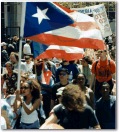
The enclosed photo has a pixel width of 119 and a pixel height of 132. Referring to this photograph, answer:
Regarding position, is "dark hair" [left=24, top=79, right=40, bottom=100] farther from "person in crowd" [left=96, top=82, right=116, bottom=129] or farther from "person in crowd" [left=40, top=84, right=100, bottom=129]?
"person in crowd" [left=96, top=82, right=116, bottom=129]

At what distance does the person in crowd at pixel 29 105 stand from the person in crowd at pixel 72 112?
1.36 feet

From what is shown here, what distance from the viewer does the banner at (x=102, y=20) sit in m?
4.72

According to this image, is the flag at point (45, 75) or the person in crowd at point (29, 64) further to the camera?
the person in crowd at point (29, 64)

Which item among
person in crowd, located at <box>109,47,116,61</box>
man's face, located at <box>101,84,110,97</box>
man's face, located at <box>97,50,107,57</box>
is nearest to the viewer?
person in crowd, located at <box>109,47,116,61</box>

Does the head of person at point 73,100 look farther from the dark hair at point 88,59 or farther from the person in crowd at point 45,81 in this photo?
the dark hair at point 88,59

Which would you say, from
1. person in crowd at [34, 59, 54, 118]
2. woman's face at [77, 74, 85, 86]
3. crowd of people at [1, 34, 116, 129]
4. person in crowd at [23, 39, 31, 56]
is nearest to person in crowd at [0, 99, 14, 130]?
crowd of people at [1, 34, 116, 129]

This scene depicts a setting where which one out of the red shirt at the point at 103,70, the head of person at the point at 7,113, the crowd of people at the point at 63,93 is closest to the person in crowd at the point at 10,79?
the crowd of people at the point at 63,93

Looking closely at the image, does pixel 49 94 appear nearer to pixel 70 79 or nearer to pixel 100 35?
pixel 70 79

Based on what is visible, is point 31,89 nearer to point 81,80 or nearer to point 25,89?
point 25,89

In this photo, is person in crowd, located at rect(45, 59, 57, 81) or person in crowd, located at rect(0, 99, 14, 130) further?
person in crowd, located at rect(45, 59, 57, 81)

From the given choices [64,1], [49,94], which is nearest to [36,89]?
[49,94]

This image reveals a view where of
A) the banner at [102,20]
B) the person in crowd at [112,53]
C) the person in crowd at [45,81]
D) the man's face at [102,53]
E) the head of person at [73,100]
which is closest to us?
the head of person at [73,100]

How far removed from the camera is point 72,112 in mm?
3945

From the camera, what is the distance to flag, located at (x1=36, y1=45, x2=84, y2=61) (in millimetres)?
4438
